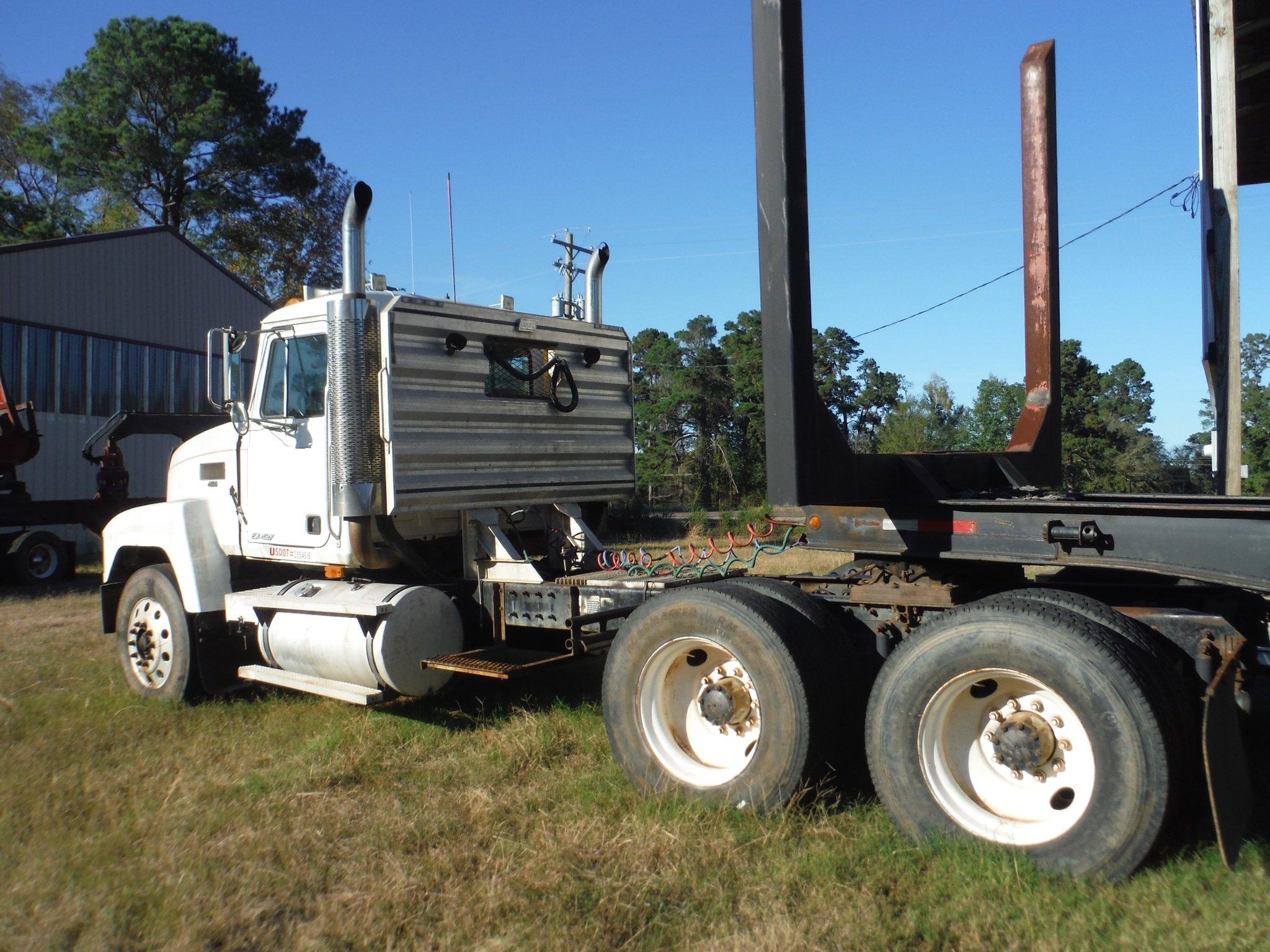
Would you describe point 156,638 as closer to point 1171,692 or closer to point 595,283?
point 595,283

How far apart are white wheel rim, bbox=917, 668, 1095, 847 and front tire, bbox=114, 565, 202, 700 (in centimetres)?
521

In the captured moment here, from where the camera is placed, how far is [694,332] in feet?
→ 125

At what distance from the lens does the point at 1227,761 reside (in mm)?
3266

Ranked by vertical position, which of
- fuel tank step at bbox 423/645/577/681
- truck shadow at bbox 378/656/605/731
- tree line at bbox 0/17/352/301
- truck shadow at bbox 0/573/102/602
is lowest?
truck shadow at bbox 378/656/605/731

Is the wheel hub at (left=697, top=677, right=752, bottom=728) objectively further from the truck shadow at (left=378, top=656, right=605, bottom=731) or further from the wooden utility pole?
the wooden utility pole

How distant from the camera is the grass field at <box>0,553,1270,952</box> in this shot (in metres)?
3.36

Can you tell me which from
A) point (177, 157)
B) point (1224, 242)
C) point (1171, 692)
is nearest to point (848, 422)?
point (1224, 242)

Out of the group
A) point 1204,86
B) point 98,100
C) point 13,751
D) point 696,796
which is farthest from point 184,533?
point 98,100

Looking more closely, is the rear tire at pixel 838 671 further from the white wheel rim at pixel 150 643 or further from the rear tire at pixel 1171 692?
the white wheel rim at pixel 150 643

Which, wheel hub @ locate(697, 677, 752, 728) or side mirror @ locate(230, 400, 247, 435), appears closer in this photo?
wheel hub @ locate(697, 677, 752, 728)

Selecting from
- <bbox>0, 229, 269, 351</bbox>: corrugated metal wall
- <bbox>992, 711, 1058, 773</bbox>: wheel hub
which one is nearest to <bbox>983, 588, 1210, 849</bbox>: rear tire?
<bbox>992, 711, 1058, 773</bbox>: wheel hub

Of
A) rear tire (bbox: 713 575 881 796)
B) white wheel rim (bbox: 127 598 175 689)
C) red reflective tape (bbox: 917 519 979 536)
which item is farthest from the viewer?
white wheel rim (bbox: 127 598 175 689)

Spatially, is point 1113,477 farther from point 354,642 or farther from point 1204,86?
point 354,642

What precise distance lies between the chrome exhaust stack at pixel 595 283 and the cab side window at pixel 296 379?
7.33 feet
